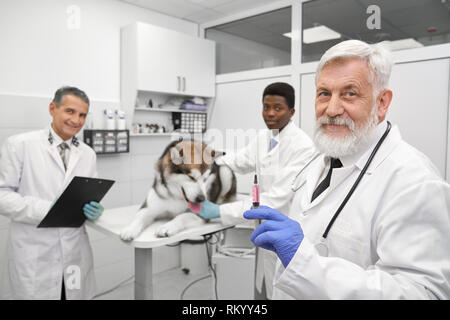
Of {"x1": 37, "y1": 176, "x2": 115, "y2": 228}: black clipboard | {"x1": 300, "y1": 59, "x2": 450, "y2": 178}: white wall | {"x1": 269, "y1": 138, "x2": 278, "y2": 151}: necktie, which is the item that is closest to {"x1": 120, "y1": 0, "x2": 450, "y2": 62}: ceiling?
{"x1": 300, "y1": 59, "x2": 450, "y2": 178}: white wall

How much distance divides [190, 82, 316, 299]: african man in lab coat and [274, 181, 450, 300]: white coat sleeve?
0.96 metres

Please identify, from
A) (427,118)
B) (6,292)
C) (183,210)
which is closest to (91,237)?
(6,292)

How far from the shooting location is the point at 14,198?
171cm

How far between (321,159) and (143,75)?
2265 millimetres

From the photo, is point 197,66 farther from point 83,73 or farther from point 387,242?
point 387,242

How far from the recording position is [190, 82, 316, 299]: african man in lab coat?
1747 mm

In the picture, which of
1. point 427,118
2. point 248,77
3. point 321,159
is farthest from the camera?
point 248,77

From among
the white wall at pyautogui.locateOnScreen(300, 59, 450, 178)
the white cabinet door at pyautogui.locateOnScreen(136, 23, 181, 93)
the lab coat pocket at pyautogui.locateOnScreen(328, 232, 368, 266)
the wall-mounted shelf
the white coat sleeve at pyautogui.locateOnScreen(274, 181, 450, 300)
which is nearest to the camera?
the white coat sleeve at pyautogui.locateOnScreen(274, 181, 450, 300)

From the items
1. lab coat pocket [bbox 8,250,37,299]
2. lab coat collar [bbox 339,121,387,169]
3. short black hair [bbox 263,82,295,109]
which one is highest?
short black hair [bbox 263,82,295,109]

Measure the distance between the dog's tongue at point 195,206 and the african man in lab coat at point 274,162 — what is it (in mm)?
24

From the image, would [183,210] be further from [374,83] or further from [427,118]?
[427,118]

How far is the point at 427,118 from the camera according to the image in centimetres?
230

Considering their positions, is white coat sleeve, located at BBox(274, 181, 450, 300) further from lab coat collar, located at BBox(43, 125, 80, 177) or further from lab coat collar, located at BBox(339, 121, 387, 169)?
lab coat collar, located at BBox(43, 125, 80, 177)

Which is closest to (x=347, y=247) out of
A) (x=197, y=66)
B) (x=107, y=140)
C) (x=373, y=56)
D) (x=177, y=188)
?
(x=373, y=56)
